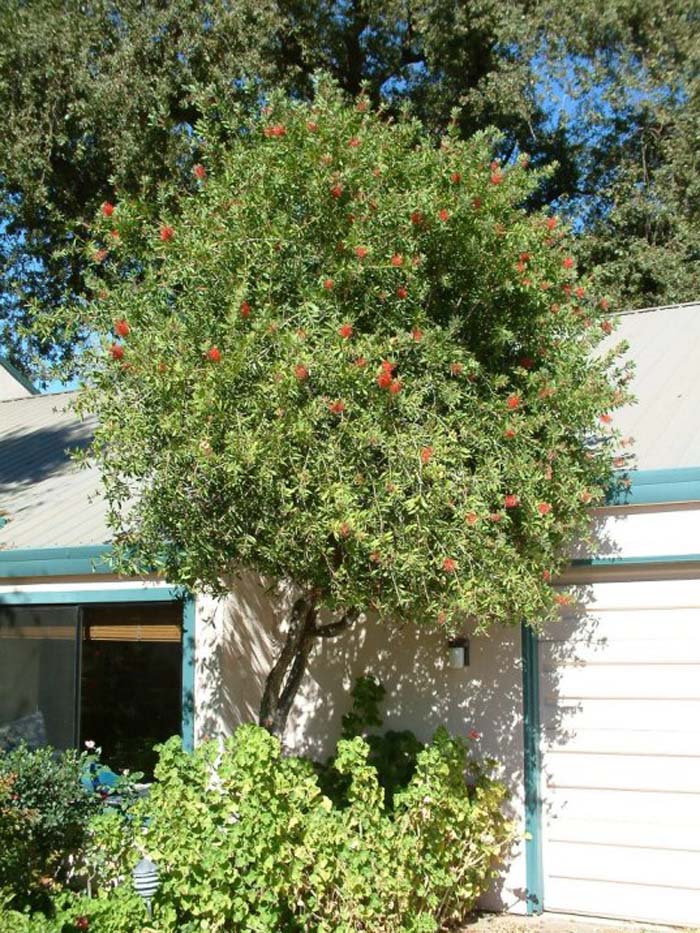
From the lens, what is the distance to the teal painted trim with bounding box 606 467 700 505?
723 cm

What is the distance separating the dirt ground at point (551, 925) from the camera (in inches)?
283

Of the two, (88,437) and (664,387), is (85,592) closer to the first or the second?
(88,437)

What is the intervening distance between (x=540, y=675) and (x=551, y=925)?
5.50ft

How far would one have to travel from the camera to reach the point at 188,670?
27.2 ft

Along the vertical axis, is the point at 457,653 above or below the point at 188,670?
above

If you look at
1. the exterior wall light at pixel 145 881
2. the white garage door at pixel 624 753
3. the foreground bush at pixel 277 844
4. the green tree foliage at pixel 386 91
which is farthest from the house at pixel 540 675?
the green tree foliage at pixel 386 91

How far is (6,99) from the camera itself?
17.4 metres

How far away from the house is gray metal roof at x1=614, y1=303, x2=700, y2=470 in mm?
27

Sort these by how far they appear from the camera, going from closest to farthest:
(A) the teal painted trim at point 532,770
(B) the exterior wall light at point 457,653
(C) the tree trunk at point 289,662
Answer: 1. (C) the tree trunk at point 289,662
2. (A) the teal painted trim at point 532,770
3. (B) the exterior wall light at point 457,653

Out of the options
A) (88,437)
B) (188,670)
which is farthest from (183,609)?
(88,437)

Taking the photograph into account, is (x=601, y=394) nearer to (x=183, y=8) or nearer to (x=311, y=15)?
(x=183, y=8)

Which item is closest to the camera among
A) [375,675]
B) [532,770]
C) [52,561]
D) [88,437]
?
[532,770]

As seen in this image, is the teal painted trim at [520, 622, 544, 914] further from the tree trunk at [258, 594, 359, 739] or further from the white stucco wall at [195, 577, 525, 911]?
the tree trunk at [258, 594, 359, 739]

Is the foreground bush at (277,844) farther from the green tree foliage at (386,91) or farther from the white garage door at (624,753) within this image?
the green tree foliage at (386,91)
